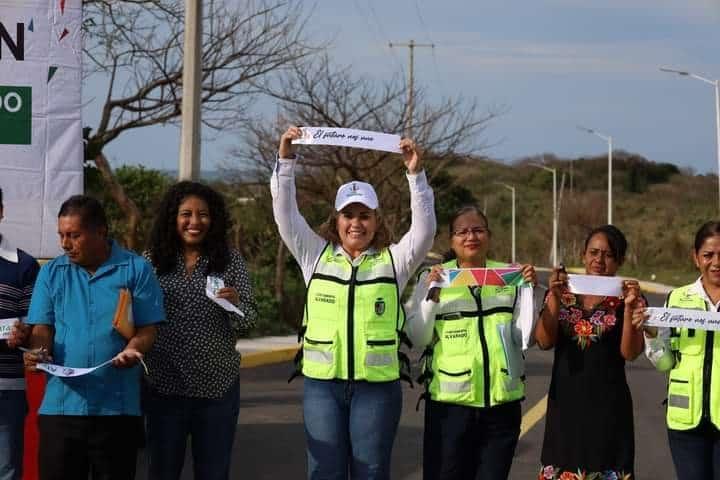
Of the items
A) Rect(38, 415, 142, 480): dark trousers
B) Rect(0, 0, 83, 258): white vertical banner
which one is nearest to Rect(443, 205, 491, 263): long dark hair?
Rect(38, 415, 142, 480): dark trousers

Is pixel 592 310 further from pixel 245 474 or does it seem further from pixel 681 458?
pixel 245 474

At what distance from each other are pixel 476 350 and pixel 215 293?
4.13 feet

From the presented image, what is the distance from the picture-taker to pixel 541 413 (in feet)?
42.9

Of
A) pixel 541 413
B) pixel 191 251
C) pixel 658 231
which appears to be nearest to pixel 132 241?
pixel 541 413

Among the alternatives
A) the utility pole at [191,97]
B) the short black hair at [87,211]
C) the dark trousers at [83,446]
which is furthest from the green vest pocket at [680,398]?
the utility pole at [191,97]

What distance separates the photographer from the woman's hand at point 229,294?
6.19 meters

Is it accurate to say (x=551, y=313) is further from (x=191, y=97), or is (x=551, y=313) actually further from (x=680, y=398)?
(x=191, y=97)

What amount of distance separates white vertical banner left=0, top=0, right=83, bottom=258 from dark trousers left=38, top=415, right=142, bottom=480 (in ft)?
8.34

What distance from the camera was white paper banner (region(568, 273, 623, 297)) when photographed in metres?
6.30

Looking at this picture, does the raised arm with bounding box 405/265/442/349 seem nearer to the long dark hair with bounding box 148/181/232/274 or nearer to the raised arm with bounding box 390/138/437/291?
the raised arm with bounding box 390/138/437/291

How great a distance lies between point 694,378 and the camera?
6125 mm


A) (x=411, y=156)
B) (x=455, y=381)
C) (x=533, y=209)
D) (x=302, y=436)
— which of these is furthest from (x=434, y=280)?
(x=533, y=209)

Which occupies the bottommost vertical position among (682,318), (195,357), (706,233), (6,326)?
(195,357)

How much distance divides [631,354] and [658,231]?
2960 inches
